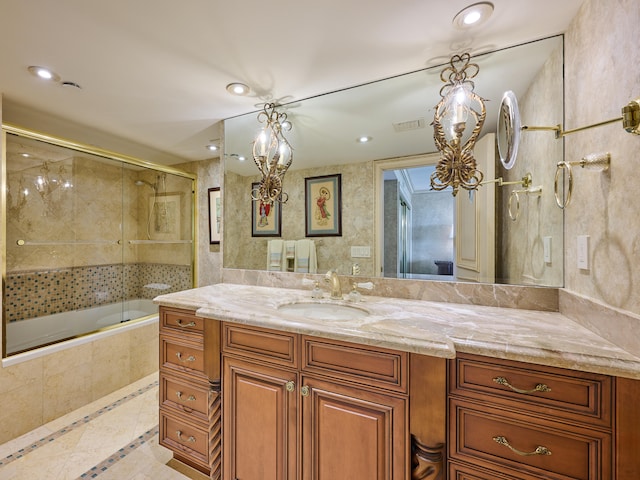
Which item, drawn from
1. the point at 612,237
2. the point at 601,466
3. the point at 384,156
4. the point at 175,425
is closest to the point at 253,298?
the point at 175,425

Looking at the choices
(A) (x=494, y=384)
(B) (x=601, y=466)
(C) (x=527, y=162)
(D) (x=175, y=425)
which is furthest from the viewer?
(D) (x=175, y=425)

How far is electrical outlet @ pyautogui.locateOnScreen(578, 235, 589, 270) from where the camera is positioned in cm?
108

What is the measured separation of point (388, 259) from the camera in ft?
5.42

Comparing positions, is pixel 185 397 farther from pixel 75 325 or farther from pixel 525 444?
pixel 75 325

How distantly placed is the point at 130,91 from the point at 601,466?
276 centimetres

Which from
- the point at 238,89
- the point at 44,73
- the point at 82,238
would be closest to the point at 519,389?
the point at 238,89

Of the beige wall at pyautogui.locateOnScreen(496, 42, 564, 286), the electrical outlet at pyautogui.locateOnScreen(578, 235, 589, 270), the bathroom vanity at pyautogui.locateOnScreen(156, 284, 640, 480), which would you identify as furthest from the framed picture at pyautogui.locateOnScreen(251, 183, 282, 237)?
the electrical outlet at pyautogui.locateOnScreen(578, 235, 589, 270)

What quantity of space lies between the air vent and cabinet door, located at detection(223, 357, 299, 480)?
1.46 m

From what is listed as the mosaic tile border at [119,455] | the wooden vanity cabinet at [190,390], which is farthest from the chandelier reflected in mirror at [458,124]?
the mosaic tile border at [119,455]

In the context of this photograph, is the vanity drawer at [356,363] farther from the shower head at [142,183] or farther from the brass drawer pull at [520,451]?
the shower head at [142,183]

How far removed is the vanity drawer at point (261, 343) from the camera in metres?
1.16

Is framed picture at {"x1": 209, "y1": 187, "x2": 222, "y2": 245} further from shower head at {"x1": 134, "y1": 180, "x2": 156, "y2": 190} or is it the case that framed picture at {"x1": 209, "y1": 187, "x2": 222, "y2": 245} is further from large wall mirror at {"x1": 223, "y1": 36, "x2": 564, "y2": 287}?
large wall mirror at {"x1": 223, "y1": 36, "x2": 564, "y2": 287}

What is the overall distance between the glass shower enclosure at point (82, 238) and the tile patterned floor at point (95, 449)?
23.6 inches

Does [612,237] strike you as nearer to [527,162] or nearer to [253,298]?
[527,162]
